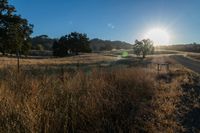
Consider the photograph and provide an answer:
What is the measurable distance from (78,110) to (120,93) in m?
2.14

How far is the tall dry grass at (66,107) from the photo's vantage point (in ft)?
13.9

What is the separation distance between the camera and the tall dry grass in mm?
4234

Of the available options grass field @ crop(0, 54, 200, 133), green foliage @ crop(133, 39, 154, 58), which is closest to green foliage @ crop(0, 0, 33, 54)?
grass field @ crop(0, 54, 200, 133)

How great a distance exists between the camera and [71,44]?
79.9 m

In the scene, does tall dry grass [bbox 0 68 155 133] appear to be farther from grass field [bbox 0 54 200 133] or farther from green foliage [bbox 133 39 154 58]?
green foliage [bbox 133 39 154 58]

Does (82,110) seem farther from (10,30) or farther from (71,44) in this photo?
(71,44)

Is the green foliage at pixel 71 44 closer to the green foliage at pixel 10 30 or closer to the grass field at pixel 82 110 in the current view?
the green foliage at pixel 10 30

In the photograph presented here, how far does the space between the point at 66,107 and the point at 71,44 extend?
7592 centimetres

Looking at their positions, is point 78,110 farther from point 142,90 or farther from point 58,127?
point 142,90

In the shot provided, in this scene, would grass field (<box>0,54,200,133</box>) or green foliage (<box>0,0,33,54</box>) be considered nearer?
grass field (<box>0,54,200,133</box>)

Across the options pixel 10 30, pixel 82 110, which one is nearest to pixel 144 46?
pixel 10 30

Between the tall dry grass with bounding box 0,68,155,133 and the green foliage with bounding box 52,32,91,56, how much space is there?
7279 centimetres

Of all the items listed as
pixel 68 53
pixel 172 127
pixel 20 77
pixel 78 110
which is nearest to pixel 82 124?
pixel 78 110

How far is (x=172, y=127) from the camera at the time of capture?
19.2 ft
